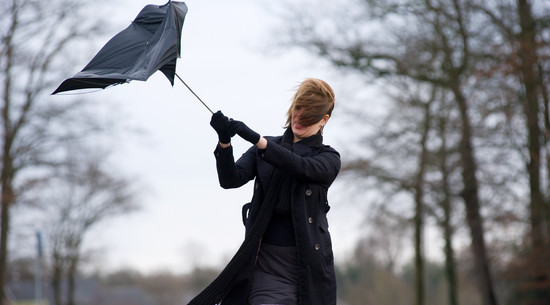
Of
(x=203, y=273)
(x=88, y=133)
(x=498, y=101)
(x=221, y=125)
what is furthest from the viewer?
(x=203, y=273)

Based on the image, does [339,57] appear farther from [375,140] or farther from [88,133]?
[88,133]

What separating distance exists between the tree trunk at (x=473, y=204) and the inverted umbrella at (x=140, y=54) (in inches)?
672

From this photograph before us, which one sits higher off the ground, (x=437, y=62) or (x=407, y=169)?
(x=437, y=62)

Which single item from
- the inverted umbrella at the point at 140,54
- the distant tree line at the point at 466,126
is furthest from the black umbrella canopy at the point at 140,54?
the distant tree line at the point at 466,126

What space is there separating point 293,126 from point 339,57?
18551mm

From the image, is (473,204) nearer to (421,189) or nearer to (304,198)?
(421,189)

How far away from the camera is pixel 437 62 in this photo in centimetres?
2197

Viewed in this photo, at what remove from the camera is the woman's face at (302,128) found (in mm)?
4223

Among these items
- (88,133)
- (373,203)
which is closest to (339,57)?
(373,203)

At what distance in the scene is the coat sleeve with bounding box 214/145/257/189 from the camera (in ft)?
13.2

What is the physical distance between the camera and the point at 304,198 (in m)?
4.09

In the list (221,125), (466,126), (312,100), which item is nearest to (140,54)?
(221,125)

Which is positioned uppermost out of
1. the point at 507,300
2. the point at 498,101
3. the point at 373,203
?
the point at 498,101

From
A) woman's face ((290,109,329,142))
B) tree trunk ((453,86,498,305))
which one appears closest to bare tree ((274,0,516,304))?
tree trunk ((453,86,498,305))
